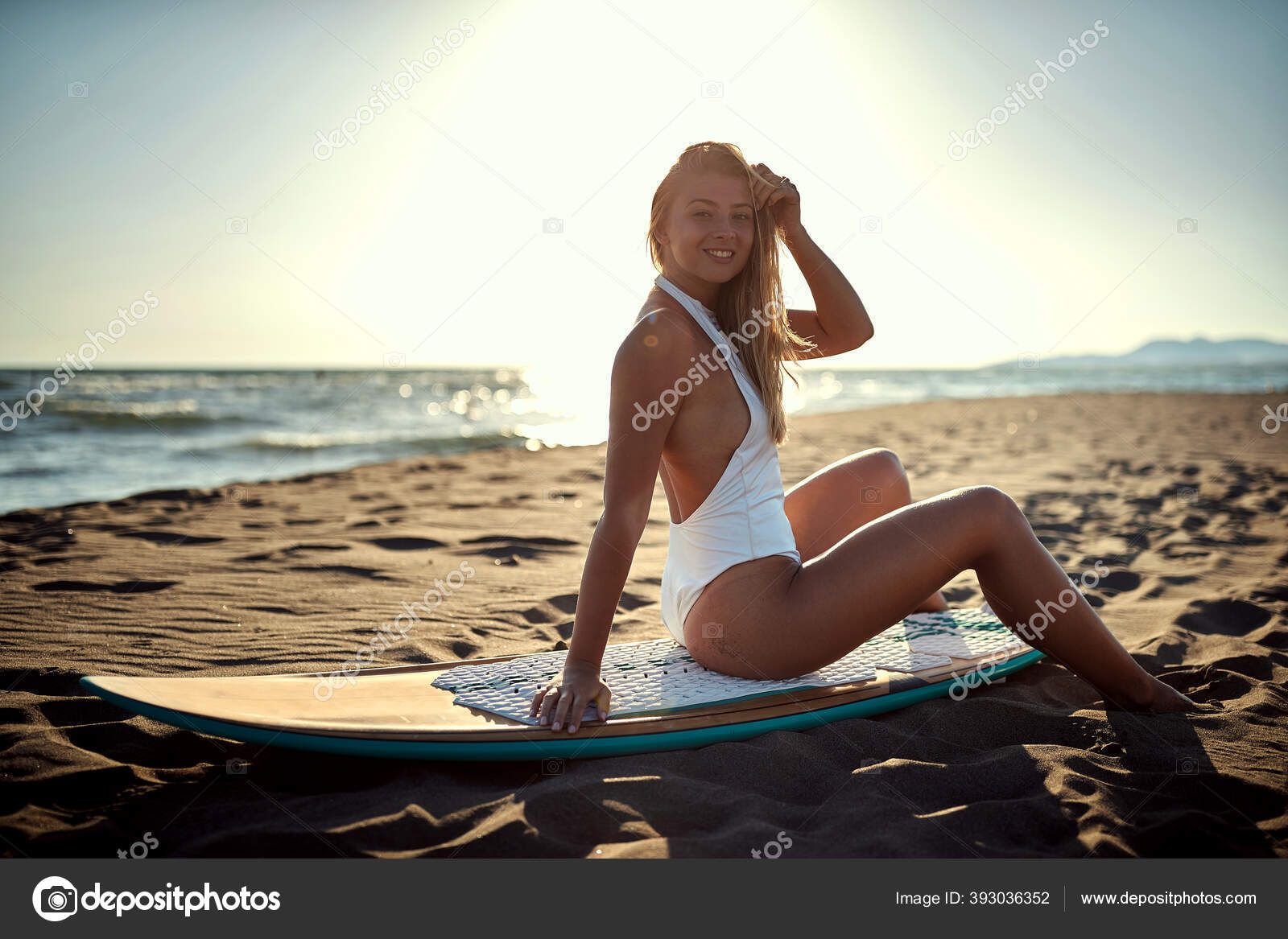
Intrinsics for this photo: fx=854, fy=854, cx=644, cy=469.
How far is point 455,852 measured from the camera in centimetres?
174

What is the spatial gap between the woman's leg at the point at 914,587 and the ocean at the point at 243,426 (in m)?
0.50

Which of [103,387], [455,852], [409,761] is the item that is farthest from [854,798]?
[103,387]

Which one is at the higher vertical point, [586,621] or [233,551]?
[233,551]

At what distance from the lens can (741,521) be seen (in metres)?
2.30

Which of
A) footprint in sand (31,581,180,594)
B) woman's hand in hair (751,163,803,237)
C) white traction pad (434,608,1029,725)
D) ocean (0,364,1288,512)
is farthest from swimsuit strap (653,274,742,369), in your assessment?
footprint in sand (31,581,180,594)

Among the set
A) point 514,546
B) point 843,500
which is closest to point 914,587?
point 843,500

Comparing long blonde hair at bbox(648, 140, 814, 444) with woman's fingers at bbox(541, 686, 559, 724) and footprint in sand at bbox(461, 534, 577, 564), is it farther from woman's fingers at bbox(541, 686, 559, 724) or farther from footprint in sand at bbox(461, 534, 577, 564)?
footprint in sand at bbox(461, 534, 577, 564)

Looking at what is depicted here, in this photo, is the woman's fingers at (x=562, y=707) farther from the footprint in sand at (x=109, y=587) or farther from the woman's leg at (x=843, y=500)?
the footprint in sand at (x=109, y=587)

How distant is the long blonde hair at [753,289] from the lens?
236 centimetres

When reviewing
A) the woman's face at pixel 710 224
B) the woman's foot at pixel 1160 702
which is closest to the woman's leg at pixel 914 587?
the woman's foot at pixel 1160 702

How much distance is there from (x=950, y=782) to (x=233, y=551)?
398cm

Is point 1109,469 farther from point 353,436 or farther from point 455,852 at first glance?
point 353,436
